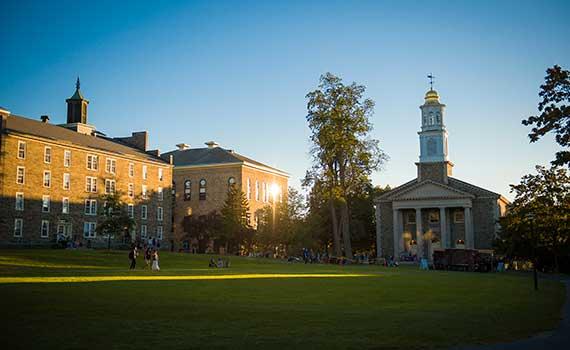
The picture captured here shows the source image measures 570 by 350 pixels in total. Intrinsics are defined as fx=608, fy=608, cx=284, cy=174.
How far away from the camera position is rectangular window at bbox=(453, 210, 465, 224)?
246ft

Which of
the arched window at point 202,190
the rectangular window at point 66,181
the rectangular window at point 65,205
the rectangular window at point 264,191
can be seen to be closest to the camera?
Answer: the rectangular window at point 65,205

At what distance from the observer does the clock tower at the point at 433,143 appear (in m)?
76.9

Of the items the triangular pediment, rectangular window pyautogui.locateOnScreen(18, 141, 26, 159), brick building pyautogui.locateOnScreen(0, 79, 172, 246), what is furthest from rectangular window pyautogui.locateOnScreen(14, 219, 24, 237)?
the triangular pediment

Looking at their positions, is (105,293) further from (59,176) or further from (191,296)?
(59,176)

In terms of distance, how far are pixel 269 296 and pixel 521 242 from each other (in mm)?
37836

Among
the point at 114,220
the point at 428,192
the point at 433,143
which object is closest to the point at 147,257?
the point at 114,220

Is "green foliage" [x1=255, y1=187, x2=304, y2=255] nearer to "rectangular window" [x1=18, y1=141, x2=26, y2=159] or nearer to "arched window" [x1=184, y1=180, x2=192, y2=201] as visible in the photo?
"arched window" [x1=184, y1=180, x2=192, y2=201]

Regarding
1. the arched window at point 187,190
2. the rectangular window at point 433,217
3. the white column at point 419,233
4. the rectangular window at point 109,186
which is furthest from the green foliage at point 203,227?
the rectangular window at point 433,217

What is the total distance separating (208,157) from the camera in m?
92.0

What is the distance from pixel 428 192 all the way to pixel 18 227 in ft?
152

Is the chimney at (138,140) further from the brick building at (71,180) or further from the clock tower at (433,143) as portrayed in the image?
the clock tower at (433,143)

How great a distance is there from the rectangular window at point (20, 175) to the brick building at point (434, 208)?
42.0m

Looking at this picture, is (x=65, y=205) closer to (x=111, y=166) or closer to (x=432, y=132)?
(x=111, y=166)

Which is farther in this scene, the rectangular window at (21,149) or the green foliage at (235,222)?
the green foliage at (235,222)
